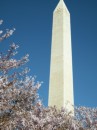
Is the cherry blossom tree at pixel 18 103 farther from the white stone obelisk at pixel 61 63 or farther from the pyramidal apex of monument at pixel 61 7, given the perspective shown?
the pyramidal apex of monument at pixel 61 7

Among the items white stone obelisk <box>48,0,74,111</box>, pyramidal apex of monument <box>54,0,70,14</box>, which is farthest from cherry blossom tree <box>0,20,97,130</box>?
pyramidal apex of monument <box>54,0,70,14</box>

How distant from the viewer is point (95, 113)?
14.6 m

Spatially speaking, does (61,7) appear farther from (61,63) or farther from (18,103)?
(18,103)

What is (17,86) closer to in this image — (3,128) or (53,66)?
(3,128)

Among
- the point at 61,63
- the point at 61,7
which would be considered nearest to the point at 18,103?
the point at 61,63

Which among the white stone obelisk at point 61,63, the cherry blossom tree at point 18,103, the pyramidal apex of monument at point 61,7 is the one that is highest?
the pyramidal apex of monument at point 61,7

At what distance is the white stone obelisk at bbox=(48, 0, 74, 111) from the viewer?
2033 cm

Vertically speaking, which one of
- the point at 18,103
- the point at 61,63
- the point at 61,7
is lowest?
the point at 18,103

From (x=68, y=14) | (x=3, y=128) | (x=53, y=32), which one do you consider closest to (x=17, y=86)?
(x=3, y=128)

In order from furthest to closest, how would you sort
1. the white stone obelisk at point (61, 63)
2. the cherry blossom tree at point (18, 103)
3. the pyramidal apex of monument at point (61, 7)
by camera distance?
the pyramidal apex of monument at point (61, 7)
the white stone obelisk at point (61, 63)
the cherry blossom tree at point (18, 103)

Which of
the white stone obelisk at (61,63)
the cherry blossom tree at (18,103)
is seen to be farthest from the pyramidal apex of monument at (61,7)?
the cherry blossom tree at (18,103)

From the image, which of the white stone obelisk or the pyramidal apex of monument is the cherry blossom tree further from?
the pyramidal apex of monument

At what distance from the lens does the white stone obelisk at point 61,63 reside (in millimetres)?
20328

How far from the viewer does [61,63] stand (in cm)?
2164
